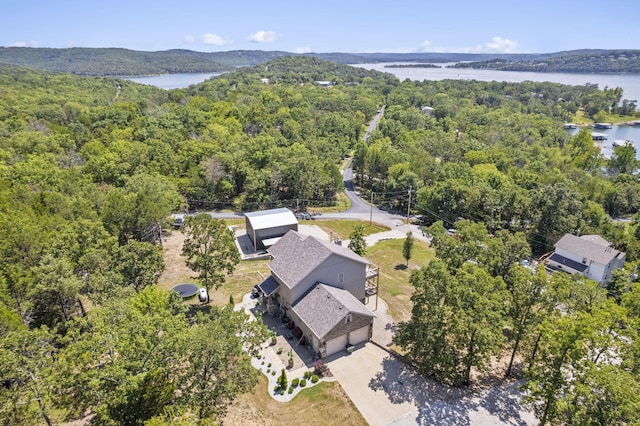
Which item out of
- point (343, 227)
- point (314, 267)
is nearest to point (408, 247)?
point (314, 267)

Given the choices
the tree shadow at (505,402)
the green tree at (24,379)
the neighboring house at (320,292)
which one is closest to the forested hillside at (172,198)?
the green tree at (24,379)

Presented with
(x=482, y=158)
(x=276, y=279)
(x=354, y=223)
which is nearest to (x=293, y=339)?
(x=276, y=279)

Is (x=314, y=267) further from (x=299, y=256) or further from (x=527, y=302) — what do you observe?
(x=527, y=302)

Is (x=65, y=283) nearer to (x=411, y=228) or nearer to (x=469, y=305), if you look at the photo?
(x=469, y=305)

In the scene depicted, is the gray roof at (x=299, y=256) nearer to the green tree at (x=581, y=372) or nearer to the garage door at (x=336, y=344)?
the garage door at (x=336, y=344)

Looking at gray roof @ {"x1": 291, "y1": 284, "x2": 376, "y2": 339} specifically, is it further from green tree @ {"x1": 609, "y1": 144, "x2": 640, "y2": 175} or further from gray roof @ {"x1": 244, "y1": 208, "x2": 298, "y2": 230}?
green tree @ {"x1": 609, "y1": 144, "x2": 640, "y2": 175}

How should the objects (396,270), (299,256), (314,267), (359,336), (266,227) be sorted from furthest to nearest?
1. (266,227)
2. (396,270)
3. (299,256)
4. (314,267)
5. (359,336)
